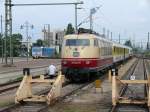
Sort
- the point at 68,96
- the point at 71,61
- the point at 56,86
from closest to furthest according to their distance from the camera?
the point at 56,86, the point at 68,96, the point at 71,61

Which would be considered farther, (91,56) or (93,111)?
(91,56)

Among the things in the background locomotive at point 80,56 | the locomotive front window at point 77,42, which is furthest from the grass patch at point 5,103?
the locomotive front window at point 77,42

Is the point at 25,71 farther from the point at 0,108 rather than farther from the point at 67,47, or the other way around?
the point at 67,47

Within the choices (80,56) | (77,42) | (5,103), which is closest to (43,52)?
(77,42)

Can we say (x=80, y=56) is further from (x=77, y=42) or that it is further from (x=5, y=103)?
(x=5, y=103)

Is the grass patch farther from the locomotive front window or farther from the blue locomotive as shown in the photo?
the blue locomotive

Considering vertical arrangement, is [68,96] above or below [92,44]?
below

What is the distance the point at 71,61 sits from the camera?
29.4 meters

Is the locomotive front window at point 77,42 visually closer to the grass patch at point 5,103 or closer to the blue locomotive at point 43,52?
the grass patch at point 5,103

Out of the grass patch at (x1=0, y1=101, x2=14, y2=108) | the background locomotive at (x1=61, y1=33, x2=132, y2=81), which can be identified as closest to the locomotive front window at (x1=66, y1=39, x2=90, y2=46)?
the background locomotive at (x1=61, y1=33, x2=132, y2=81)

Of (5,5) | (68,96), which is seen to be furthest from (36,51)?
(68,96)

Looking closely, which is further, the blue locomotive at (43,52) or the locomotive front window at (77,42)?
the blue locomotive at (43,52)

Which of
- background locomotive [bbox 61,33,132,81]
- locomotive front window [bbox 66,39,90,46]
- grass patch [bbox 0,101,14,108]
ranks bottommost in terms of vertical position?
grass patch [bbox 0,101,14,108]

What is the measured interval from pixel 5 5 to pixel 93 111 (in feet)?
123
